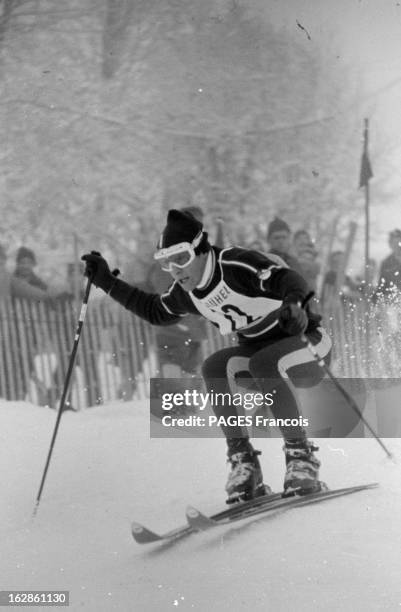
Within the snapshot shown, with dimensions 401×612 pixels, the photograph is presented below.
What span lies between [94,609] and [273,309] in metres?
0.72

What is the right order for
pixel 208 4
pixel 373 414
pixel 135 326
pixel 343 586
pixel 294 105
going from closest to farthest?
pixel 343 586 < pixel 373 414 < pixel 135 326 < pixel 208 4 < pixel 294 105

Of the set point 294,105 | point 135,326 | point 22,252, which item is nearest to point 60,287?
point 22,252

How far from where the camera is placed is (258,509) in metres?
1.72

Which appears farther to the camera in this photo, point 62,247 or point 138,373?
point 62,247

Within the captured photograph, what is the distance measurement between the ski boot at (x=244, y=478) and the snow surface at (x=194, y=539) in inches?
2.3

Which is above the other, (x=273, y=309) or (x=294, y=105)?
(x=294, y=105)

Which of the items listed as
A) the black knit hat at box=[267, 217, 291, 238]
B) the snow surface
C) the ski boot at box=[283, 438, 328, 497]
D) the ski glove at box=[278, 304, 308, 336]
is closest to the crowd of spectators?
the black knit hat at box=[267, 217, 291, 238]

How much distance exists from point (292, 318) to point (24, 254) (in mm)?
2645

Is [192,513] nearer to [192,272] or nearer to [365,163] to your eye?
[192,272]

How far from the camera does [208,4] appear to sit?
3.99 metres

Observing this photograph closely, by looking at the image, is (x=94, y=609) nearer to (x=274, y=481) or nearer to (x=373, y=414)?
(x=274, y=481)

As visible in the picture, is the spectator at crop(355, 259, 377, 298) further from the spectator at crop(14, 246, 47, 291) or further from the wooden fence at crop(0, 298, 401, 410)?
the spectator at crop(14, 246, 47, 291)

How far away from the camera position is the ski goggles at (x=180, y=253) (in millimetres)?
1691

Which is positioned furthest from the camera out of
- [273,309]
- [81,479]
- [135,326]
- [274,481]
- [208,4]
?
[208,4]
